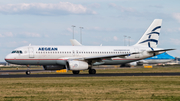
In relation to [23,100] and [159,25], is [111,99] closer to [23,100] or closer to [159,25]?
[23,100]

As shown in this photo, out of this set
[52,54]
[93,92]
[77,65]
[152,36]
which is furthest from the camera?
[152,36]

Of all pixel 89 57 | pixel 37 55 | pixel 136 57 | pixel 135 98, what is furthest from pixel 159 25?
pixel 135 98

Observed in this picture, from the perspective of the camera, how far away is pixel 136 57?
50.8 m

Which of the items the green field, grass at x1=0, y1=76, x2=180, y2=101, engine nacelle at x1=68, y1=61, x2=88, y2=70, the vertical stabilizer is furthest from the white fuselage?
grass at x1=0, y1=76, x2=180, y2=101

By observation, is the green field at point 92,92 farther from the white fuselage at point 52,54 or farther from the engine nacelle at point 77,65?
the white fuselage at point 52,54

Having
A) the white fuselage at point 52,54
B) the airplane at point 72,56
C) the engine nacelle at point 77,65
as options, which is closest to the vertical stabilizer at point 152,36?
the airplane at point 72,56

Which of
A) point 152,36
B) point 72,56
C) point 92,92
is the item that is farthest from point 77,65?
point 92,92

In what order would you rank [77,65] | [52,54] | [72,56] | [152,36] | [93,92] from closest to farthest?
[93,92]
[77,65]
[52,54]
[72,56]
[152,36]

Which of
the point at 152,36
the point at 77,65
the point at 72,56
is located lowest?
the point at 77,65

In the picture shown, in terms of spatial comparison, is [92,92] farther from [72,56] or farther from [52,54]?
[72,56]

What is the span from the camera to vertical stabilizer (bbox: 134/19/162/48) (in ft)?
177

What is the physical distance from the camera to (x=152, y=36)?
2154 inches

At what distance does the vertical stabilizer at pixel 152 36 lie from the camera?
5409cm

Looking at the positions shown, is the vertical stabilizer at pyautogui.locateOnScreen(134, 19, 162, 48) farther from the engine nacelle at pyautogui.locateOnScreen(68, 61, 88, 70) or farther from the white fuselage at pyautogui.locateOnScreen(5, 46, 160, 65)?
the engine nacelle at pyautogui.locateOnScreen(68, 61, 88, 70)
